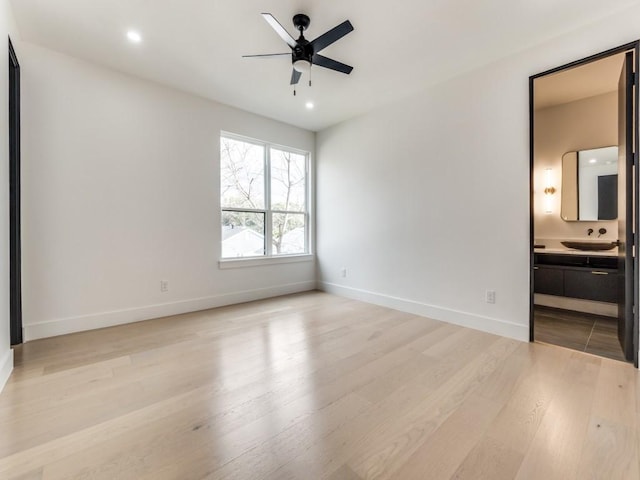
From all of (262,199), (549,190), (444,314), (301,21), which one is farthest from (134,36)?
(549,190)

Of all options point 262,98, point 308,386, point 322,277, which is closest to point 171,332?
point 308,386

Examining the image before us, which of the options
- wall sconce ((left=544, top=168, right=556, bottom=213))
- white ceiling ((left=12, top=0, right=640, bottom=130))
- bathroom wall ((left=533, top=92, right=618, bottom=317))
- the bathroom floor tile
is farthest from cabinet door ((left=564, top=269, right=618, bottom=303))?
white ceiling ((left=12, top=0, right=640, bottom=130))

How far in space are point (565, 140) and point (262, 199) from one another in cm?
428

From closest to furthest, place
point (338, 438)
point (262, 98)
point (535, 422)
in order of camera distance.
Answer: point (338, 438), point (535, 422), point (262, 98)

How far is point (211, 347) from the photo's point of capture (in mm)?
2650

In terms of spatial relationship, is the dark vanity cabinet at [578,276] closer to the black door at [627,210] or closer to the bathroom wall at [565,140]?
the bathroom wall at [565,140]

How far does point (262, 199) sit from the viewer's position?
4.57m

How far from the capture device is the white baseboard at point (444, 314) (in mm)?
2862

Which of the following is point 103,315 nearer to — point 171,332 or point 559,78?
point 171,332

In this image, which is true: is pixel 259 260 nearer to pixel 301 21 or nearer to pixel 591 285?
pixel 301 21

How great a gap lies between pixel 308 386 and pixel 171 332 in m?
1.77

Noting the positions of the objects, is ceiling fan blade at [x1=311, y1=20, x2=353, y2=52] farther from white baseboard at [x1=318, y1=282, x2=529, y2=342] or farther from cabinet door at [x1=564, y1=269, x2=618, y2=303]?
cabinet door at [x1=564, y1=269, x2=618, y2=303]

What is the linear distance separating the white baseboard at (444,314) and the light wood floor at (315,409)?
153 mm

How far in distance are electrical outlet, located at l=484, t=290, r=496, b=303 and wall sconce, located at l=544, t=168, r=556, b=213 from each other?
2073 mm
